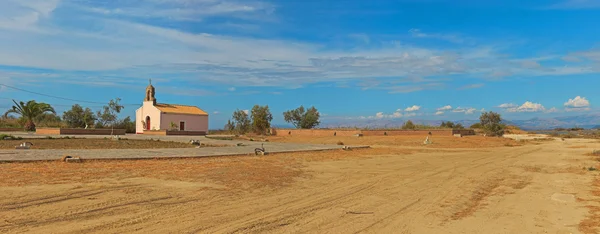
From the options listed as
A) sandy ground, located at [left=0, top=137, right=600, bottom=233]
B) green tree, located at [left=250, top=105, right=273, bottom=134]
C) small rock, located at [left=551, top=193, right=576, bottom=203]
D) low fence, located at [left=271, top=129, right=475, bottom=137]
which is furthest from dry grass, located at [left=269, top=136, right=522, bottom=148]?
small rock, located at [left=551, top=193, right=576, bottom=203]

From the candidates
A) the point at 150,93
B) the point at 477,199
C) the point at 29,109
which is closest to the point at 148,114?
the point at 150,93

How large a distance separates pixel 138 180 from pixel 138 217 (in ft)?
12.3

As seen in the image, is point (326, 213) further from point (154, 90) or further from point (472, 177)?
point (154, 90)

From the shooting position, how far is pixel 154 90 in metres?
50.3

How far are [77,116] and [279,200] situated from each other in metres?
48.9

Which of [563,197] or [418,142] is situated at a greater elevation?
[418,142]

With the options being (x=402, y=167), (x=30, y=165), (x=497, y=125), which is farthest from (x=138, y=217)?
(x=497, y=125)

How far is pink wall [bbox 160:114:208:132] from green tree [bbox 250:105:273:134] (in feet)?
20.1

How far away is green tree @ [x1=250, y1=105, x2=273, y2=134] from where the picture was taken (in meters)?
51.5

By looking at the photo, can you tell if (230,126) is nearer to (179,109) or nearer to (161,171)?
(179,109)

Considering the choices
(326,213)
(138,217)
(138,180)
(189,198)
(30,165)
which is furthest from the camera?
(30,165)

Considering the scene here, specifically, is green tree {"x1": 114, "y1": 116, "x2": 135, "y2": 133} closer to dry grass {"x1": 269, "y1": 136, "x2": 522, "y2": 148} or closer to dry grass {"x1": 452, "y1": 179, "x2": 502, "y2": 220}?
dry grass {"x1": 269, "y1": 136, "x2": 522, "y2": 148}

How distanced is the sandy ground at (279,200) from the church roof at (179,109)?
3647cm

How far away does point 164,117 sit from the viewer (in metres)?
47.5
